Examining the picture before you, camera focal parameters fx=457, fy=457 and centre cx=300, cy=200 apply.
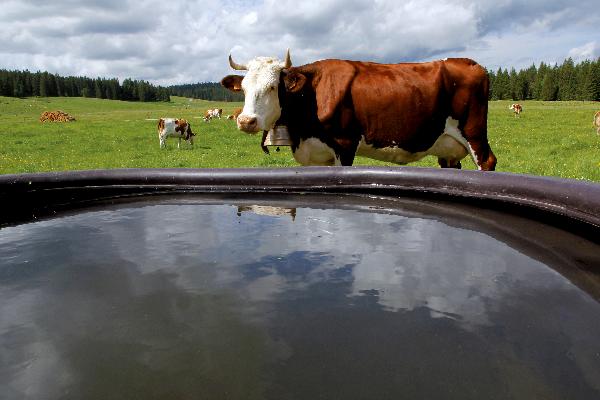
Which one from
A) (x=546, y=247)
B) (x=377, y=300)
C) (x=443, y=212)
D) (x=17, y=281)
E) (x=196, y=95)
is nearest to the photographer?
(x=377, y=300)

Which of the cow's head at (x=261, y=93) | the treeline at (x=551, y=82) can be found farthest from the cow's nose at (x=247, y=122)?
the treeline at (x=551, y=82)

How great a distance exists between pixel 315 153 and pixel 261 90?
108cm

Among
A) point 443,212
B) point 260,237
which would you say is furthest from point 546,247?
point 260,237

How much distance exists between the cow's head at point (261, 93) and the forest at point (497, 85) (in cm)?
8906

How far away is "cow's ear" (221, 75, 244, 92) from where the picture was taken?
20.0 ft

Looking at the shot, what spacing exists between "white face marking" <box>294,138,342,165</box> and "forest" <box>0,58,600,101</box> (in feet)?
292

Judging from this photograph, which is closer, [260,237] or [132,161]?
[260,237]

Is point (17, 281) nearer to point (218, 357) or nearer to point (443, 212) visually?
point (218, 357)

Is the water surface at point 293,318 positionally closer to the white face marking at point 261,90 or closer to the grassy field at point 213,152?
the white face marking at point 261,90

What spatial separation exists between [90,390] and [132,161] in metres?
14.5

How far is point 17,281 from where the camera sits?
1767mm

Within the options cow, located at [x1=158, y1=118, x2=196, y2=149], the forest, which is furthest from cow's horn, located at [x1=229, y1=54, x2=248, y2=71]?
the forest

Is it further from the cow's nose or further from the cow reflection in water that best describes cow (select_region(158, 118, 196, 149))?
the cow reflection in water

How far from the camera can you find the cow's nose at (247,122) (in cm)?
539
